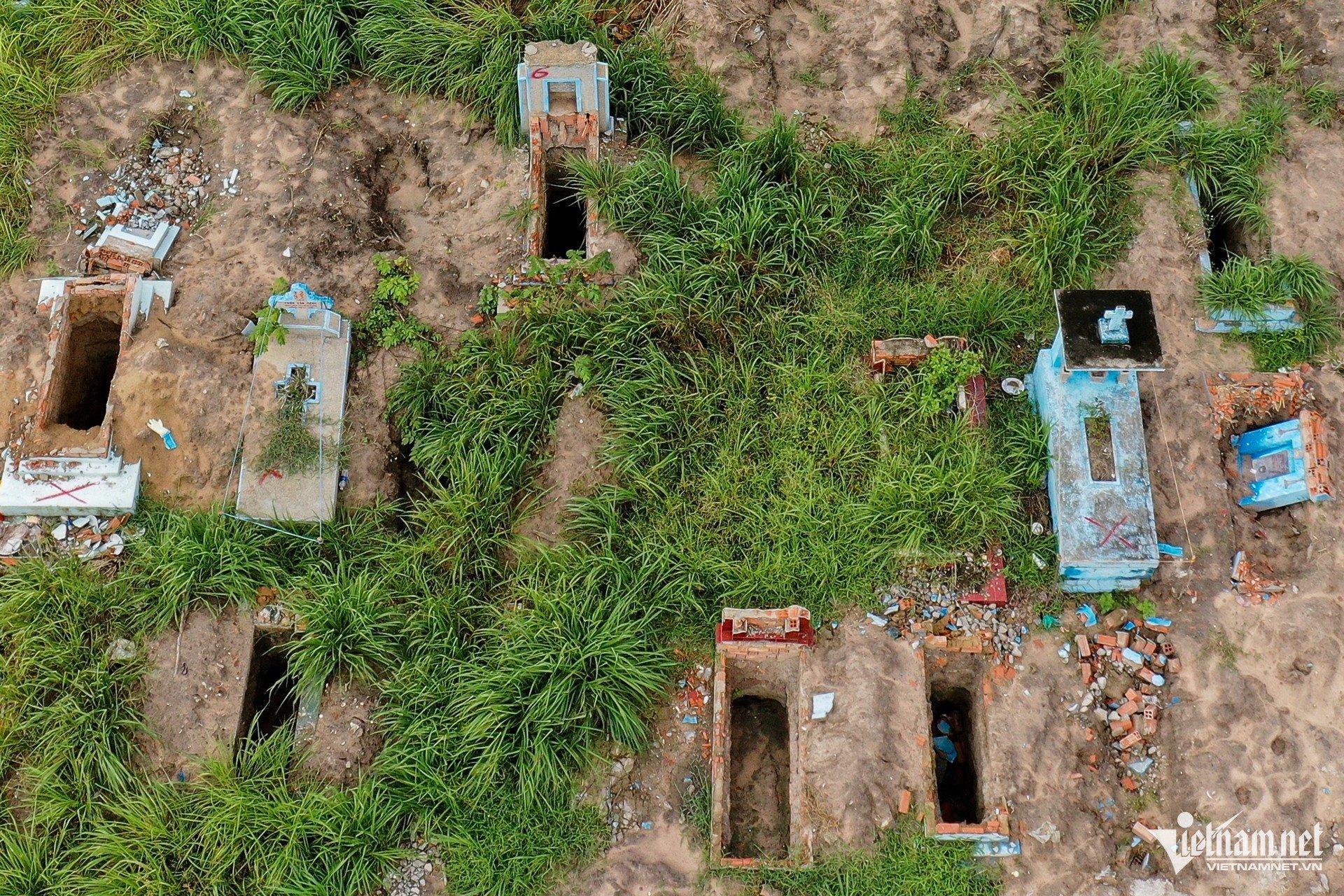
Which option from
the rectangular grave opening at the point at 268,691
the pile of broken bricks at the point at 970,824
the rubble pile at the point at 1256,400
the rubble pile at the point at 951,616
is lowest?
the pile of broken bricks at the point at 970,824

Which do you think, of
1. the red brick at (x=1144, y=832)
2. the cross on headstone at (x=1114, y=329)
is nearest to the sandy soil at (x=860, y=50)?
the cross on headstone at (x=1114, y=329)

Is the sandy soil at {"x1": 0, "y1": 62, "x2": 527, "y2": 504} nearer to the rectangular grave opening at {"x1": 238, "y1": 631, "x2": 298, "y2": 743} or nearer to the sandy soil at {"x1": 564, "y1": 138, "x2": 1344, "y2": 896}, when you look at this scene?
the rectangular grave opening at {"x1": 238, "y1": 631, "x2": 298, "y2": 743}

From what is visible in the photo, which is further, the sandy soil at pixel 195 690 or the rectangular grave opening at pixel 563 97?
the rectangular grave opening at pixel 563 97

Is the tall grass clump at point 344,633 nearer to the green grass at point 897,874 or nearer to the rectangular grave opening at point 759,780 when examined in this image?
the rectangular grave opening at point 759,780

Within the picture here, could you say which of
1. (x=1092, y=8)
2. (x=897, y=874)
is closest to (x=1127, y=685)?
(x=897, y=874)

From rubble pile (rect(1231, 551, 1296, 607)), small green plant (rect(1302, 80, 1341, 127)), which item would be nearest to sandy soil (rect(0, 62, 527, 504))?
rubble pile (rect(1231, 551, 1296, 607))

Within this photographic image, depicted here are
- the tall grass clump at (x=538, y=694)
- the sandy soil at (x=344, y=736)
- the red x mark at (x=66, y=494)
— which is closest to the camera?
the tall grass clump at (x=538, y=694)

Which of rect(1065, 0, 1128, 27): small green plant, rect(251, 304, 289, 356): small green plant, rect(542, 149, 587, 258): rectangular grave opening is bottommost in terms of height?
rect(251, 304, 289, 356): small green plant
